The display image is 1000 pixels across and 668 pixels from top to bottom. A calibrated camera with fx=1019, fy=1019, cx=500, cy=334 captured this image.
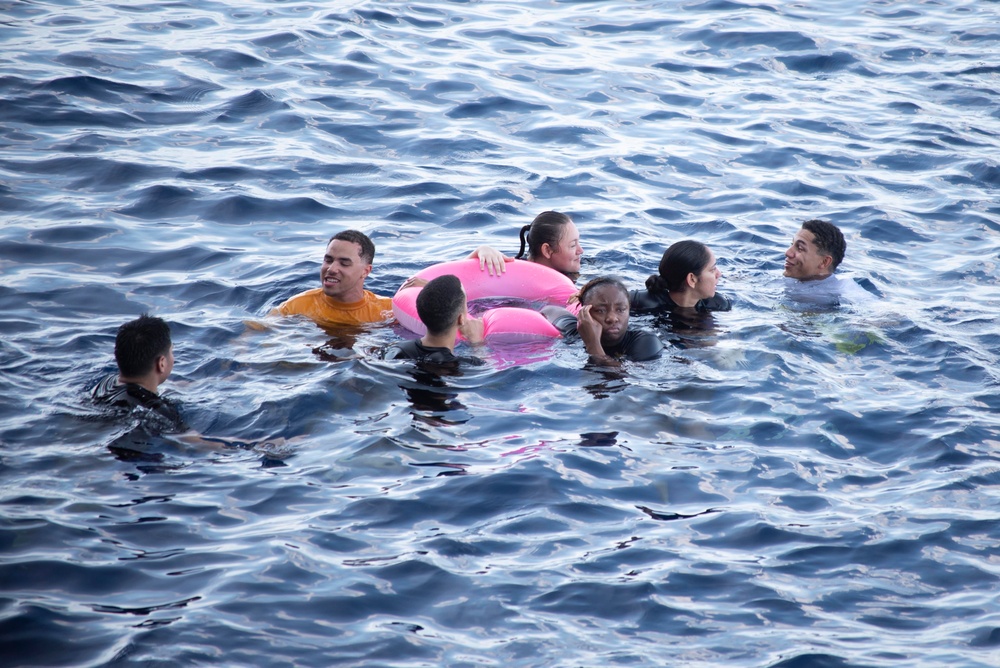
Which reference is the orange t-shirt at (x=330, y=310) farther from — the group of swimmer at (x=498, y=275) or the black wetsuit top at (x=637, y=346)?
the black wetsuit top at (x=637, y=346)

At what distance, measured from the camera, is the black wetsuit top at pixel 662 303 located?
30.4ft

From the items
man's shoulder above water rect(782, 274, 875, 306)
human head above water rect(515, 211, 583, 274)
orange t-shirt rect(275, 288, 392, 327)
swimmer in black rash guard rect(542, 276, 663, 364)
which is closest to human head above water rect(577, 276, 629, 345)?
swimmer in black rash guard rect(542, 276, 663, 364)

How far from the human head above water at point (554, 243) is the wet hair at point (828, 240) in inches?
89.2

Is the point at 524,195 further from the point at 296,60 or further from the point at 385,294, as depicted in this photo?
the point at 296,60

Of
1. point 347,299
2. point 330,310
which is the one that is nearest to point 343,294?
point 347,299

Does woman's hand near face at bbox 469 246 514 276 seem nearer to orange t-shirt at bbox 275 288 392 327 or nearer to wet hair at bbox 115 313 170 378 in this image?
orange t-shirt at bbox 275 288 392 327

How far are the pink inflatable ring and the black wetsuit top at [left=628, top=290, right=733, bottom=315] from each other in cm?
62

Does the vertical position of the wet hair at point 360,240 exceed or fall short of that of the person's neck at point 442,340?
it exceeds it

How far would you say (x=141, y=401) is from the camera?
22.8 feet

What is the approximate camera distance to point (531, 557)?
18.9 ft

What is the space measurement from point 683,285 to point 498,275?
168 cm

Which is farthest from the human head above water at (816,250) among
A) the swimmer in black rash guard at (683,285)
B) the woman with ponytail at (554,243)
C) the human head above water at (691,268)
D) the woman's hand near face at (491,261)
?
the woman's hand near face at (491,261)

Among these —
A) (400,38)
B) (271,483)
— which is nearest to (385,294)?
(271,483)

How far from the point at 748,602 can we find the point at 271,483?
2.96m
